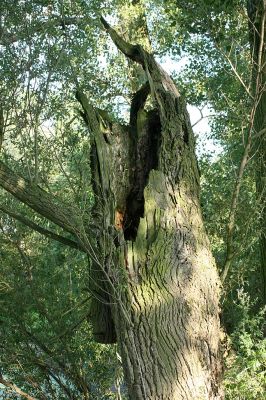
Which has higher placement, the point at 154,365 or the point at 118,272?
the point at 118,272

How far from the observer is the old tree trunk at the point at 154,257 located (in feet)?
15.1

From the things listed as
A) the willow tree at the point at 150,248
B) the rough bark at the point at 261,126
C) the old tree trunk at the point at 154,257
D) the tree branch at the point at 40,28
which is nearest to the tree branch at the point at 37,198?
the willow tree at the point at 150,248

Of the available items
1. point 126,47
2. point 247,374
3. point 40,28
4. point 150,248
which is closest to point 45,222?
point 40,28

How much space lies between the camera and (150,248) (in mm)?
4836

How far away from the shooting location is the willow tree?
15.1 feet

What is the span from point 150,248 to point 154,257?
0.08 metres

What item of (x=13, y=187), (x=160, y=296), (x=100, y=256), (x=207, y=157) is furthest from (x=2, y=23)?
(x=207, y=157)

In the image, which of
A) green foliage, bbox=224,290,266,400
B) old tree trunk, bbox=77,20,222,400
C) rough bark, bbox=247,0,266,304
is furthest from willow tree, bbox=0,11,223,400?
rough bark, bbox=247,0,266,304

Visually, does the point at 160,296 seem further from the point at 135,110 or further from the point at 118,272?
the point at 135,110

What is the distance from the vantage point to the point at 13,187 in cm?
519

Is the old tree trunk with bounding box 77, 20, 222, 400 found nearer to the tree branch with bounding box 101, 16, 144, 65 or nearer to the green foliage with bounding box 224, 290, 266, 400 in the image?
the green foliage with bounding box 224, 290, 266, 400

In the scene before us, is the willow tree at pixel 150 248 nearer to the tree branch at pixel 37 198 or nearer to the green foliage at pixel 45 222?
the tree branch at pixel 37 198

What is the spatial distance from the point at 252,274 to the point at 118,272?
3830mm

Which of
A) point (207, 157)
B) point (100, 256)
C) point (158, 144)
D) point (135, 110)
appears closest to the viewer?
point (100, 256)
